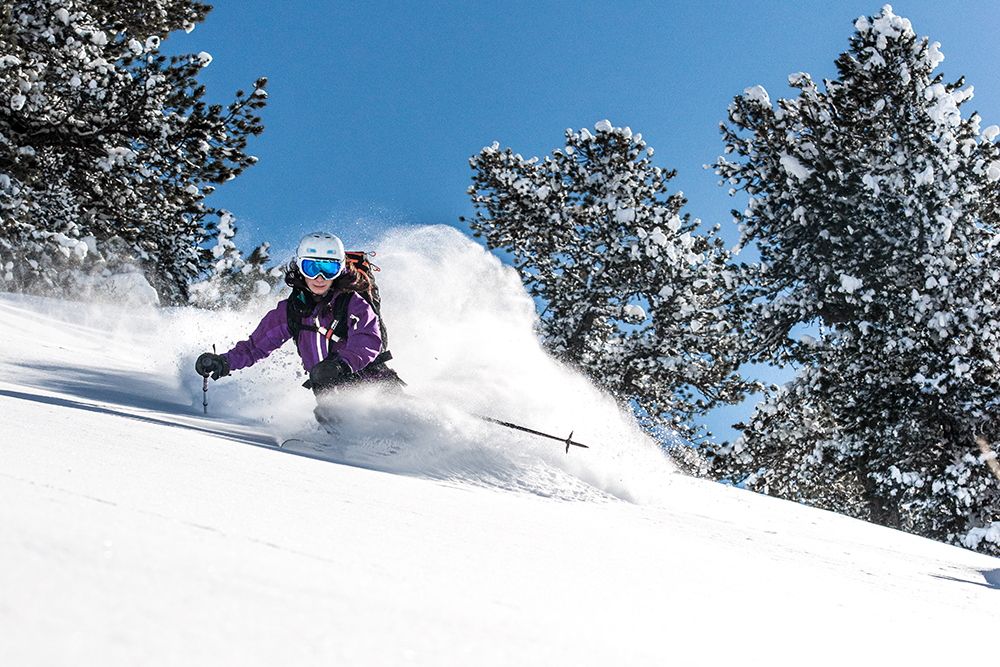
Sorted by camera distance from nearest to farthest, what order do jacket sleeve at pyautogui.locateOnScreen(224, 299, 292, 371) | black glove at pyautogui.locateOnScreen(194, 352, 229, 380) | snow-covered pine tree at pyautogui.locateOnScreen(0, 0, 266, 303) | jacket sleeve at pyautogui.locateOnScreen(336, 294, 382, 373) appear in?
jacket sleeve at pyautogui.locateOnScreen(336, 294, 382, 373) → black glove at pyautogui.locateOnScreen(194, 352, 229, 380) → jacket sleeve at pyautogui.locateOnScreen(224, 299, 292, 371) → snow-covered pine tree at pyautogui.locateOnScreen(0, 0, 266, 303)

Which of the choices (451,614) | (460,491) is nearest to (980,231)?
(460,491)

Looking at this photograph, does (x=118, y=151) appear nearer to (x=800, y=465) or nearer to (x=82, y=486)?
(x=82, y=486)

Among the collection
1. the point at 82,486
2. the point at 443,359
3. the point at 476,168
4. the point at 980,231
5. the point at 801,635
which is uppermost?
the point at 476,168

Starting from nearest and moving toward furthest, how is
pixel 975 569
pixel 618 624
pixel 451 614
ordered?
1. pixel 451 614
2. pixel 618 624
3. pixel 975 569

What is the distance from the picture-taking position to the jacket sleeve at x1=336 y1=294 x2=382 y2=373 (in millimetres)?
5949

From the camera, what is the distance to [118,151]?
424 inches

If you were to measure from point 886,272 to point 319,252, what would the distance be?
1071 cm

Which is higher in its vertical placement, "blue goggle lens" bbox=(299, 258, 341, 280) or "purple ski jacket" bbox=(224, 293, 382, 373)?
"blue goggle lens" bbox=(299, 258, 341, 280)

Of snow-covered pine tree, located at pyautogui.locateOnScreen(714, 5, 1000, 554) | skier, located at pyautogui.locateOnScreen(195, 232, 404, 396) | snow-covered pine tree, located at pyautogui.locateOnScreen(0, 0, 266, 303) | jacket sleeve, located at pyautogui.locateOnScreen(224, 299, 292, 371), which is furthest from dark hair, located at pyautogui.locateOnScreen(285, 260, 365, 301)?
snow-covered pine tree, located at pyautogui.locateOnScreen(714, 5, 1000, 554)

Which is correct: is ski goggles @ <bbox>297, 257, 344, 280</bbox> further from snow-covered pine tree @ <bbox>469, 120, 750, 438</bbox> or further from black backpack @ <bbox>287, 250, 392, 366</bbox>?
snow-covered pine tree @ <bbox>469, 120, 750, 438</bbox>

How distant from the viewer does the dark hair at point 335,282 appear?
6.21 meters

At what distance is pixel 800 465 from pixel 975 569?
1188cm

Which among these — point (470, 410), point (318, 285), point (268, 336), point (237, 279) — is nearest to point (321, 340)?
point (318, 285)

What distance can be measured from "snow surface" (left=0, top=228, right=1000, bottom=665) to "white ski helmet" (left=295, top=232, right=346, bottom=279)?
4.22ft
